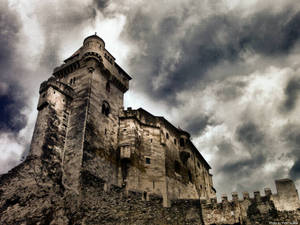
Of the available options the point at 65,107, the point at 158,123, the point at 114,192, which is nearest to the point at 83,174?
the point at 114,192

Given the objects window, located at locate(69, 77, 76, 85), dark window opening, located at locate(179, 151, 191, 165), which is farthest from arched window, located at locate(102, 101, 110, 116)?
dark window opening, located at locate(179, 151, 191, 165)

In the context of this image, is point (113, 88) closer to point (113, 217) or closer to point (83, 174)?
point (83, 174)

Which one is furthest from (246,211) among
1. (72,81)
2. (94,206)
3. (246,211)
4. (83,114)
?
(72,81)

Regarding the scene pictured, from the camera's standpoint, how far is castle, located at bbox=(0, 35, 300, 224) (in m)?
20.5

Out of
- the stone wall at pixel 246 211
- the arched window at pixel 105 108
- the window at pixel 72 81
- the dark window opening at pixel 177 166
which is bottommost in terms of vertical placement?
the stone wall at pixel 246 211

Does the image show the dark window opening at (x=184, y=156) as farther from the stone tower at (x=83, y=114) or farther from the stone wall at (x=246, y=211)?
the stone wall at (x=246, y=211)

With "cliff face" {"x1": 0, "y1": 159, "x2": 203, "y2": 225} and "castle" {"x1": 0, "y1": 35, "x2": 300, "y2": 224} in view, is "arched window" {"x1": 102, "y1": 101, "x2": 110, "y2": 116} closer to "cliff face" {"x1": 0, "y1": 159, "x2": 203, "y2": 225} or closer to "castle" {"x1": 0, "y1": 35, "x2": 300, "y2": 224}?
"castle" {"x1": 0, "y1": 35, "x2": 300, "y2": 224}

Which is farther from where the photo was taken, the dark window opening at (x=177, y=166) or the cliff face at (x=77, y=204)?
the dark window opening at (x=177, y=166)

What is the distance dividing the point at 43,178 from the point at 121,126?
36.1 ft

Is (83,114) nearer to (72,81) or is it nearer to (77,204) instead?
(72,81)

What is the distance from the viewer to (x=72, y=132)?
25.6m

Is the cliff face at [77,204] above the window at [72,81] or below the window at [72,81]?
below

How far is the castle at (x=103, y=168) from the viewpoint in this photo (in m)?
20.5

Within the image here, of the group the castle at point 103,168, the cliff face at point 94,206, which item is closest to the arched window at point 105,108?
the castle at point 103,168
